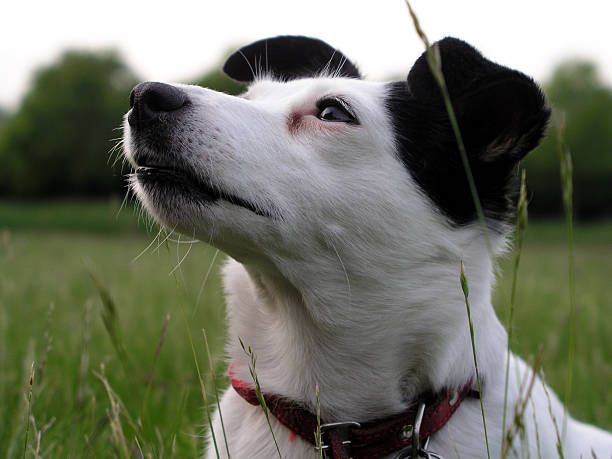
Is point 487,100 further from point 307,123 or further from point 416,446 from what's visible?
point 416,446

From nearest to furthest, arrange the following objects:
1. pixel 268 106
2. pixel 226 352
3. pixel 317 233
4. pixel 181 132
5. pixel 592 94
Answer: pixel 181 132 → pixel 317 233 → pixel 268 106 → pixel 226 352 → pixel 592 94

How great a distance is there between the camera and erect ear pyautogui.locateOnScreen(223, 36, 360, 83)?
9.36 ft

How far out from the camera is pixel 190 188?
184 cm

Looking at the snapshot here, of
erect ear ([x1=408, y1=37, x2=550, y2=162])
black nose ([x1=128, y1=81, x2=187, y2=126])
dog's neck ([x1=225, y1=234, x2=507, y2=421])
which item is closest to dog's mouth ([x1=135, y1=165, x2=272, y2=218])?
black nose ([x1=128, y1=81, x2=187, y2=126])

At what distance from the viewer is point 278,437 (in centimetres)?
201

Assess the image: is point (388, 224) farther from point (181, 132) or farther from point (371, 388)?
point (181, 132)

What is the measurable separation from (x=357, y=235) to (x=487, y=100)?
654 millimetres

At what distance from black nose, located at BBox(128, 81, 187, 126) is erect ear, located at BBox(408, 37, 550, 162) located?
2.87 ft

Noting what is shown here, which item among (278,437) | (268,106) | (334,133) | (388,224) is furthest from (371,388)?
(268,106)

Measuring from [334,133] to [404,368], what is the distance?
2.86ft

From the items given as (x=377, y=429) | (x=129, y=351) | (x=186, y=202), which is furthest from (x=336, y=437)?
(x=129, y=351)

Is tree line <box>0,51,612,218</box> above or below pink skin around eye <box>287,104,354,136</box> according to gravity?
below

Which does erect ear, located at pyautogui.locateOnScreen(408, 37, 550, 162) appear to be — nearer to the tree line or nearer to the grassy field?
the grassy field

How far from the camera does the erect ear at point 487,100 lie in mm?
1954
